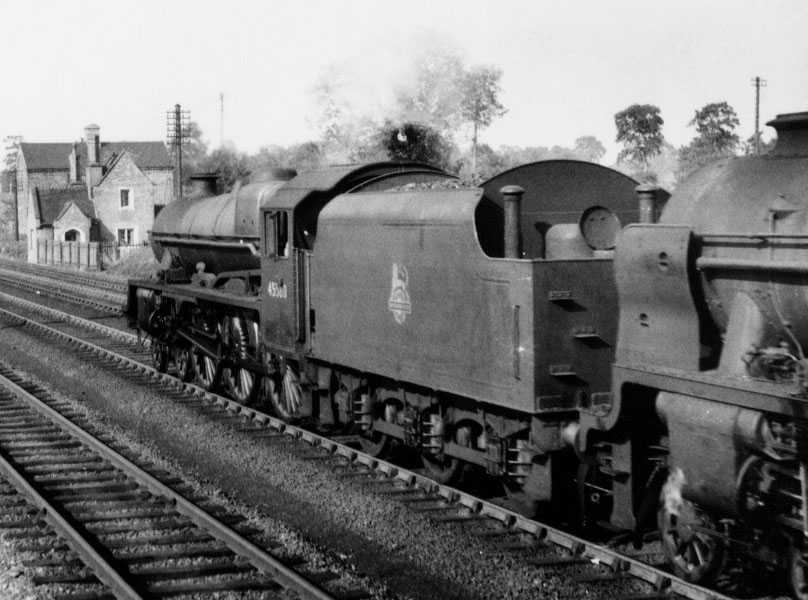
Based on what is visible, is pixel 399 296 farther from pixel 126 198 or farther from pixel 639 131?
pixel 126 198

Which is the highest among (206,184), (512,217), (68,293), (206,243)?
(206,184)

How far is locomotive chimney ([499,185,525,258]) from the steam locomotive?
18 millimetres

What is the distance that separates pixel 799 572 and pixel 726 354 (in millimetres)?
1363

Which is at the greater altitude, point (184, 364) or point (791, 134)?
point (791, 134)

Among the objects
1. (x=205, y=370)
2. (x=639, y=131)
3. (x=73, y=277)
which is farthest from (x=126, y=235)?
(x=205, y=370)

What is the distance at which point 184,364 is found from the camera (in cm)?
1694

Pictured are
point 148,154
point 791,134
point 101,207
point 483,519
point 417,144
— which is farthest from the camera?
point 148,154

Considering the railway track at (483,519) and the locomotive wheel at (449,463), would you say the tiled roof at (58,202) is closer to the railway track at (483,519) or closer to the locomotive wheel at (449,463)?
the railway track at (483,519)

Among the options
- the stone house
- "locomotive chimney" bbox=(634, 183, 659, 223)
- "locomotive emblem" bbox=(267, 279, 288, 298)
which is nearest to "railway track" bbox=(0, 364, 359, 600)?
"locomotive emblem" bbox=(267, 279, 288, 298)

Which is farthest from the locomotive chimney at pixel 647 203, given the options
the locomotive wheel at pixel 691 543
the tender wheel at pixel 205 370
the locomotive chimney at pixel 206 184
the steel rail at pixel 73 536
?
the locomotive chimney at pixel 206 184

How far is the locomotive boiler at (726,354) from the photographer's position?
6184mm

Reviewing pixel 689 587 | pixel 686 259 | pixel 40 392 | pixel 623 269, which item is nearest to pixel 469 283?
pixel 623 269

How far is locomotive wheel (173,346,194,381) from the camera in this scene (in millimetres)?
16828

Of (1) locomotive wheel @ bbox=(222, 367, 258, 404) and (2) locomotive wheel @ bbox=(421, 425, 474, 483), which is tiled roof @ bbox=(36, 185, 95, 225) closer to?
(1) locomotive wheel @ bbox=(222, 367, 258, 404)
